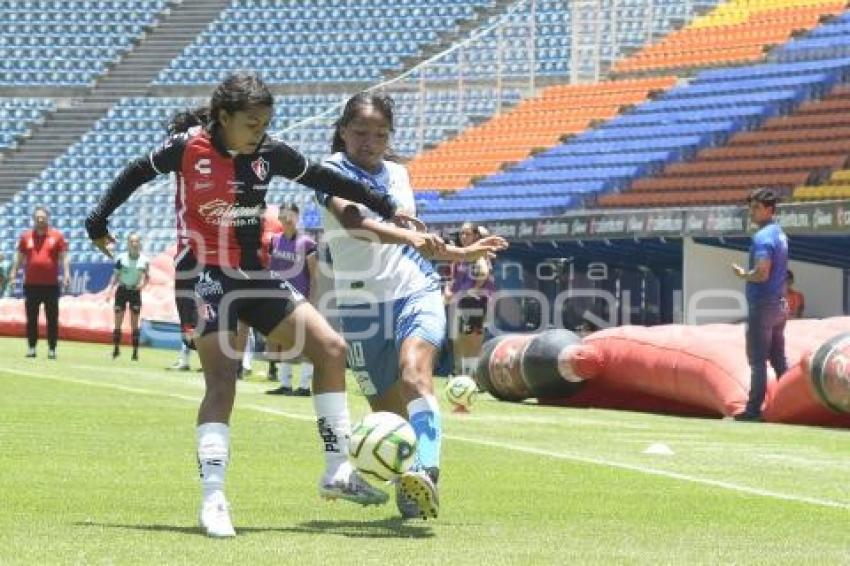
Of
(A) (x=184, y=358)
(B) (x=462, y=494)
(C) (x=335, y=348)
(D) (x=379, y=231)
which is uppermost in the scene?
(D) (x=379, y=231)

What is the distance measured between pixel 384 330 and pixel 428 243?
0.82 metres

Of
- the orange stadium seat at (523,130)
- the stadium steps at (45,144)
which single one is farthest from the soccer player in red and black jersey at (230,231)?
the stadium steps at (45,144)

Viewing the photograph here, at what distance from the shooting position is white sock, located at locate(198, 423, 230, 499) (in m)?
8.38

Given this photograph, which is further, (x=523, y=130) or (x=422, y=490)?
(x=523, y=130)

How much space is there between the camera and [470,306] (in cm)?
2541

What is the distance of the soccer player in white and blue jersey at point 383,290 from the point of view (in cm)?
903

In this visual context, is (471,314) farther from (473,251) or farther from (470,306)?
(473,251)

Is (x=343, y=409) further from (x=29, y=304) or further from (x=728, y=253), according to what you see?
(x=29, y=304)

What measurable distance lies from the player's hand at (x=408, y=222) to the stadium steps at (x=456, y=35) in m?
35.4

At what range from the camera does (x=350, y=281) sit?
9.49 meters

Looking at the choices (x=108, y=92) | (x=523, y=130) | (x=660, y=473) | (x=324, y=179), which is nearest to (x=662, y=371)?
→ (x=660, y=473)

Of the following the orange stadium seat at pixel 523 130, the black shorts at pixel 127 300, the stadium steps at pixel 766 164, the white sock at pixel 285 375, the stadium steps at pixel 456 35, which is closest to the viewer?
the white sock at pixel 285 375

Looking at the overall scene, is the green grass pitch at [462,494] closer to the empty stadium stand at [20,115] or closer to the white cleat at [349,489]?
the white cleat at [349,489]

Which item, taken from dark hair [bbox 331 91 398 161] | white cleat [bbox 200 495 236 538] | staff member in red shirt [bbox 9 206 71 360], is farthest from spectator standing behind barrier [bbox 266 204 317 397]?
white cleat [bbox 200 495 236 538]
